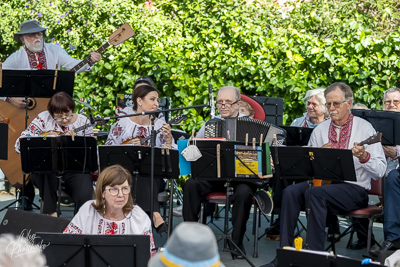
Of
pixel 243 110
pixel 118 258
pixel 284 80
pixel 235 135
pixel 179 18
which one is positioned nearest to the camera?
pixel 118 258

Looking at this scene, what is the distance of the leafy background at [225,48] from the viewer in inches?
300

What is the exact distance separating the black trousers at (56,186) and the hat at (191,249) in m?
4.32

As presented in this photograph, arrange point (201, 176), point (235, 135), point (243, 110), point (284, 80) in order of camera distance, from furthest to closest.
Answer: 1. point (284, 80)
2. point (243, 110)
3. point (235, 135)
4. point (201, 176)

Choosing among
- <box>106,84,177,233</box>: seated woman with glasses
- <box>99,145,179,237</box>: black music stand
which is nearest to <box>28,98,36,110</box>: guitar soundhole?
<box>106,84,177,233</box>: seated woman with glasses

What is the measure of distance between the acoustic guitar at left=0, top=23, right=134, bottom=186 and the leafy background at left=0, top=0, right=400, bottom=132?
4.66ft

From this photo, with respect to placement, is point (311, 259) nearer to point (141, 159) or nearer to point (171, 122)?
point (171, 122)

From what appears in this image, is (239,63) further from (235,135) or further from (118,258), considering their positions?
(118,258)

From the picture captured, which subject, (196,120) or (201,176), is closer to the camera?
(201,176)

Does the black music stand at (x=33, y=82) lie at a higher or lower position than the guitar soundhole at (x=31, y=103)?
higher

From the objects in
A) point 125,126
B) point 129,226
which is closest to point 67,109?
point 125,126

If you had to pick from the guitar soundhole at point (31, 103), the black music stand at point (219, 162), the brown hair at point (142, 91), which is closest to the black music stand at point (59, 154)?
the brown hair at point (142, 91)

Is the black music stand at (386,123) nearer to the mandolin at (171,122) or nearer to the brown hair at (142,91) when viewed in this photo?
the mandolin at (171,122)

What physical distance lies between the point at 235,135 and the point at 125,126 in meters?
1.10

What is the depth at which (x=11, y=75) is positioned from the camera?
247 inches
